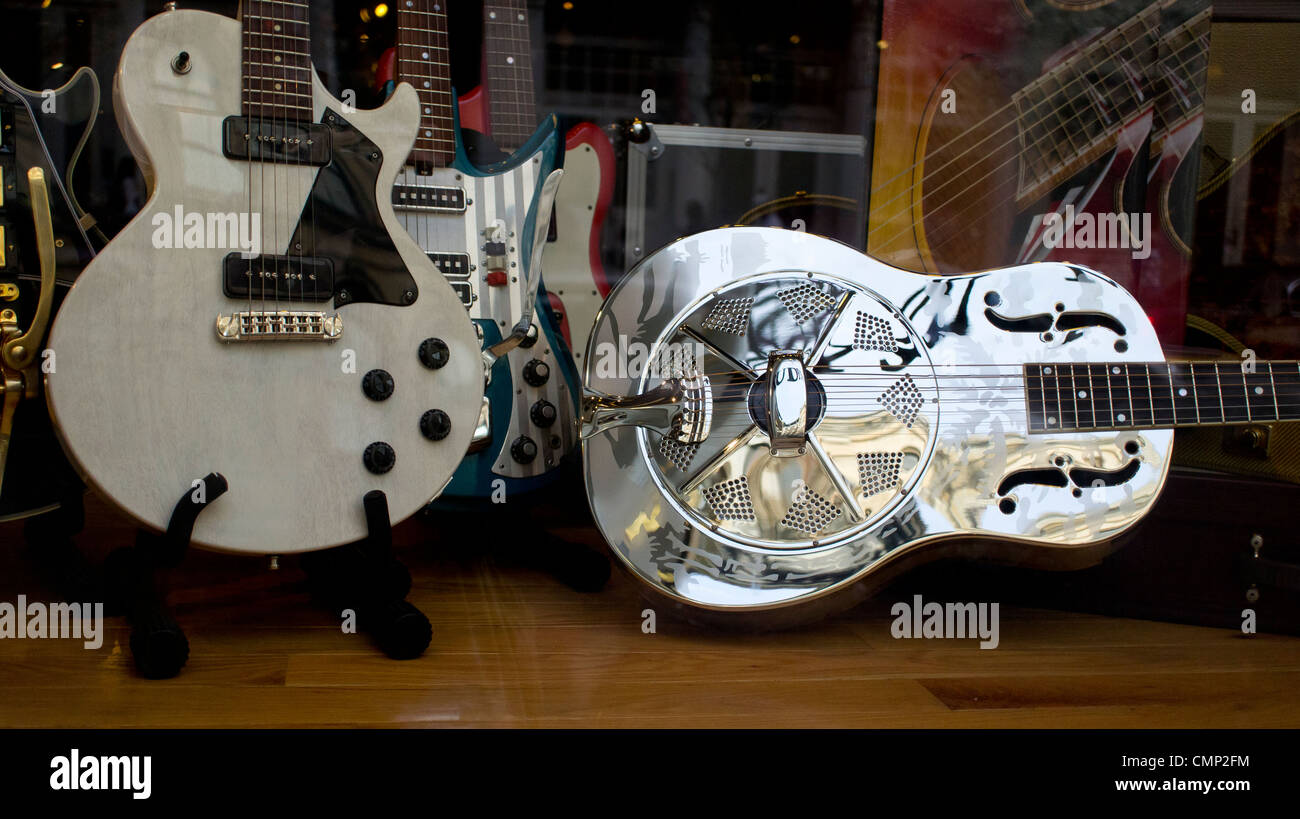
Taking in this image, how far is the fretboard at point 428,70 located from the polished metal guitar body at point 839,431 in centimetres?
34

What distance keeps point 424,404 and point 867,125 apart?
0.72 meters

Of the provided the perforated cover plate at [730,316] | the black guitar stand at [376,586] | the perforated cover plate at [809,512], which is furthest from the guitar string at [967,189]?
the black guitar stand at [376,586]

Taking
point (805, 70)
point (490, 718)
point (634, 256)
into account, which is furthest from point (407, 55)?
point (490, 718)

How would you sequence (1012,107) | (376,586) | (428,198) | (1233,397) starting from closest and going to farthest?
(376,586) → (1233,397) → (428,198) → (1012,107)

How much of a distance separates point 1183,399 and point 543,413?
0.78 m

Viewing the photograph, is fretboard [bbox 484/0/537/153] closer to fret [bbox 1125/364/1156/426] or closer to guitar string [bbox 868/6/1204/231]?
guitar string [bbox 868/6/1204/231]

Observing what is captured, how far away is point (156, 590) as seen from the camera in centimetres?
93

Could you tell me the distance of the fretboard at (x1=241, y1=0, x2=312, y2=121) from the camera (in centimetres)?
89

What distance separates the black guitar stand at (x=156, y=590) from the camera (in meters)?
0.84

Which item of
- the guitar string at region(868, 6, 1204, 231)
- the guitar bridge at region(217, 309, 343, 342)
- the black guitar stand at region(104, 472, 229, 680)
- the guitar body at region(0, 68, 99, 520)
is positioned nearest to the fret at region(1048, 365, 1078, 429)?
the guitar string at region(868, 6, 1204, 231)

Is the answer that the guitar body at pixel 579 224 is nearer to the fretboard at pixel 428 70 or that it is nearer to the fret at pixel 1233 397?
the fretboard at pixel 428 70

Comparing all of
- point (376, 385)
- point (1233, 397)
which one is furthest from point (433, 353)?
point (1233, 397)

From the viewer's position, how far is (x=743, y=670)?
0.94 m

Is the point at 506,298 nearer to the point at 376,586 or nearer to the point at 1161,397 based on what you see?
the point at 376,586
